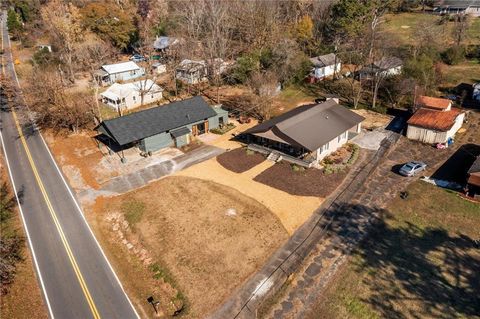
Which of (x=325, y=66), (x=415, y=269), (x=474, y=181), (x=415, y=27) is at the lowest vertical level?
(x=415, y=269)

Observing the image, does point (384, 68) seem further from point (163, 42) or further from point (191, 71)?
point (163, 42)

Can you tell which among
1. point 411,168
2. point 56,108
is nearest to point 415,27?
point 411,168

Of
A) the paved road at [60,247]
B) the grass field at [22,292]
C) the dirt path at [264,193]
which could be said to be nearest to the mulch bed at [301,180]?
the dirt path at [264,193]

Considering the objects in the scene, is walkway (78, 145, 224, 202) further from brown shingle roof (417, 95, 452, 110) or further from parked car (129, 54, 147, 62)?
parked car (129, 54, 147, 62)

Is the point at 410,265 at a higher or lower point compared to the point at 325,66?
lower

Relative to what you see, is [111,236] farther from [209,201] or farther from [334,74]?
[334,74]

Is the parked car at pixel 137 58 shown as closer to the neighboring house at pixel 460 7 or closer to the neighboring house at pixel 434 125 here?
the neighboring house at pixel 434 125

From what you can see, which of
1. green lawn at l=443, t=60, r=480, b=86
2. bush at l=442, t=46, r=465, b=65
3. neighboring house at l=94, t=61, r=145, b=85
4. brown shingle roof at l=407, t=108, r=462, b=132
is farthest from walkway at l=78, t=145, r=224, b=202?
bush at l=442, t=46, r=465, b=65

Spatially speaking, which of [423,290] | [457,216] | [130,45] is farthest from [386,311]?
[130,45]
